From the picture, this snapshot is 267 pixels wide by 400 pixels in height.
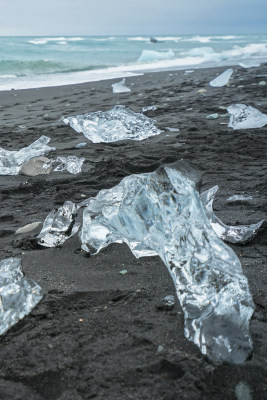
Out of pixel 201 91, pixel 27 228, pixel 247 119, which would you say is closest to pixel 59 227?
pixel 27 228

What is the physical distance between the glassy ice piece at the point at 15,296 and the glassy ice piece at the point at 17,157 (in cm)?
170

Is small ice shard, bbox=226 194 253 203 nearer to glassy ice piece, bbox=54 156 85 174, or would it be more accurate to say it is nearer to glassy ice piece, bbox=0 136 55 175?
glassy ice piece, bbox=54 156 85 174

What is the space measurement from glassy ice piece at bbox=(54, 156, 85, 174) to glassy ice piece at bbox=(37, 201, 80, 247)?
0.93m

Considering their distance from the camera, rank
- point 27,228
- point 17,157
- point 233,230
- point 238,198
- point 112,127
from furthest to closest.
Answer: point 112,127, point 17,157, point 238,198, point 27,228, point 233,230

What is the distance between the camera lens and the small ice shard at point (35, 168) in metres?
3.16

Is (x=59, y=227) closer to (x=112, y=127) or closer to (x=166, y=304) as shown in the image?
(x=166, y=304)

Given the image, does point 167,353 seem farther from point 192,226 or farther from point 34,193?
point 34,193

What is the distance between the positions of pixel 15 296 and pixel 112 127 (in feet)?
9.41

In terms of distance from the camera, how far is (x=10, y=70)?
1336 cm

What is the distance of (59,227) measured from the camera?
2.08 metres

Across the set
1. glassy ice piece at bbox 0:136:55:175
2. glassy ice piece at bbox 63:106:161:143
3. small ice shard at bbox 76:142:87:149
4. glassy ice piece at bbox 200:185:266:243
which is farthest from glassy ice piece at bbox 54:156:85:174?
glassy ice piece at bbox 200:185:266:243

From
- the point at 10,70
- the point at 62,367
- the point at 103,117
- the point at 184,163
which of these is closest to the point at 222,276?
the point at 184,163

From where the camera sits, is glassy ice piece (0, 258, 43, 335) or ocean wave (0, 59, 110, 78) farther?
ocean wave (0, 59, 110, 78)

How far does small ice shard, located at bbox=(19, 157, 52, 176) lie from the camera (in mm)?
3162
